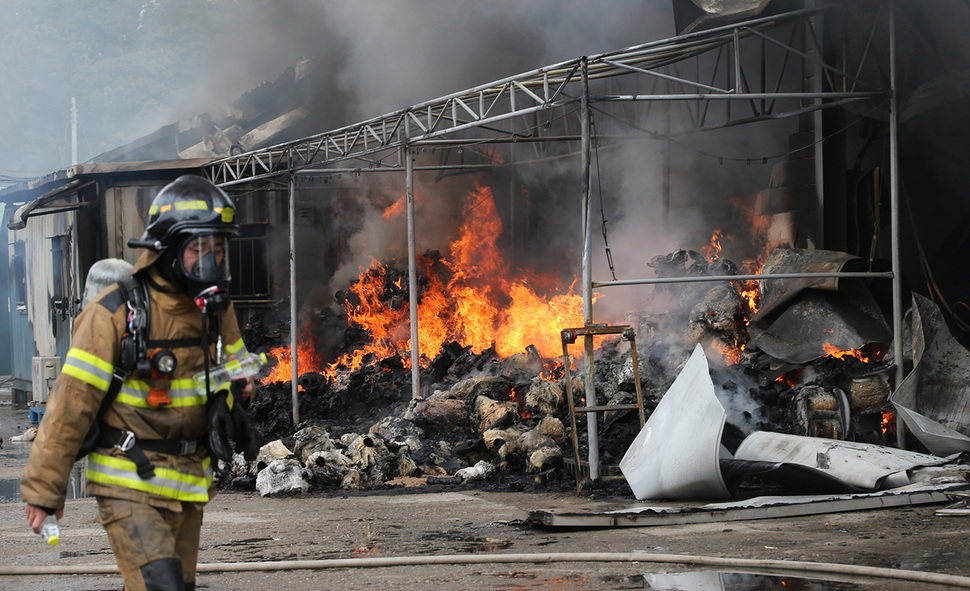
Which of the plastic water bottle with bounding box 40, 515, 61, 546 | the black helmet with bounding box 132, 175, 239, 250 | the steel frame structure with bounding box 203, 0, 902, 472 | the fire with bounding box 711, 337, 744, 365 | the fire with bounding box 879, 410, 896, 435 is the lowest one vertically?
the fire with bounding box 879, 410, 896, 435

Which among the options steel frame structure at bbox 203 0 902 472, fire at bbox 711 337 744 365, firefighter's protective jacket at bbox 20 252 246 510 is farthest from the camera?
fire at bbox 711 337 744 365

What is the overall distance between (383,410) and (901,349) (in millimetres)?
8416

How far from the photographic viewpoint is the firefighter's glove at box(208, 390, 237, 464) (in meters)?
3.35

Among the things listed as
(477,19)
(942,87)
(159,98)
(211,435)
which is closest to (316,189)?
(477,19)

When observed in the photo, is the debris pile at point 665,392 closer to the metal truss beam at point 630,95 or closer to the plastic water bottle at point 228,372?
the metal truss beam at point 630,95

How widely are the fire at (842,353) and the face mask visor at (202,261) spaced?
29.7 ft

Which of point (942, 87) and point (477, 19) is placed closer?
point (942, 87)

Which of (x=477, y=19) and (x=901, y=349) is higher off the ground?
(x=477, y=19)

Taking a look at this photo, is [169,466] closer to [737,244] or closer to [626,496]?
[626,496]

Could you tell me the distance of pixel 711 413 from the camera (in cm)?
747

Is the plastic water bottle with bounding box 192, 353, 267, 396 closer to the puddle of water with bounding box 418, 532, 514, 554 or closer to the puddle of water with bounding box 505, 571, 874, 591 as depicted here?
the puddle of water with bounding box 505, 571, 874, 591

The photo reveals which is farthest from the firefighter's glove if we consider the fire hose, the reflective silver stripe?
the fire hose

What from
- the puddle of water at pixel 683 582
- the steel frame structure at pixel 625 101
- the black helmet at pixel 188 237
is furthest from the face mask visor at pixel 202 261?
the steel frame structure at pixel 625 101

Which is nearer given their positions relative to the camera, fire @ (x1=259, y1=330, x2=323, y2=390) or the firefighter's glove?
the firefighter's glove
